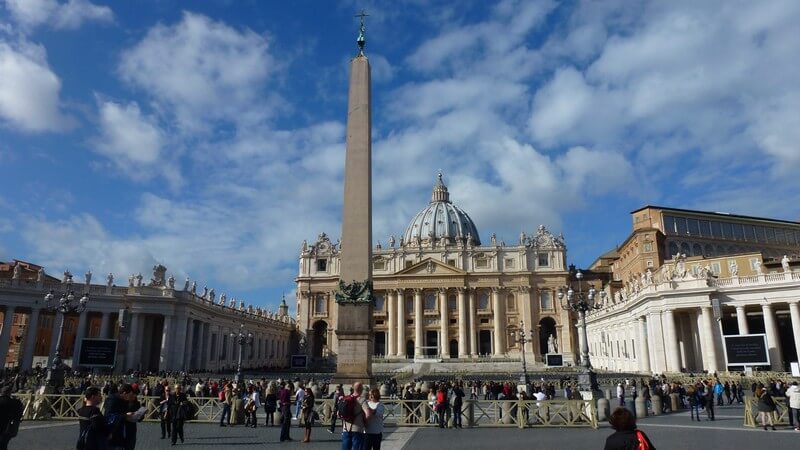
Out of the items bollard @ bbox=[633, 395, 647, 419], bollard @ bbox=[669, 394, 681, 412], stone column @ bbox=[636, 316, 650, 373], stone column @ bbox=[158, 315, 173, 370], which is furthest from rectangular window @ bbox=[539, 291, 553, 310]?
bollard @ bbox=[633, 395, 647, 419]

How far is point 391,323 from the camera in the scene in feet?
250

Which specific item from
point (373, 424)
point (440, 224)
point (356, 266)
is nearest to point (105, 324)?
point (356, 266)

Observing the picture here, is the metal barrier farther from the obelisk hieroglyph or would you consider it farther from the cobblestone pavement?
the obelisk hieroglyph

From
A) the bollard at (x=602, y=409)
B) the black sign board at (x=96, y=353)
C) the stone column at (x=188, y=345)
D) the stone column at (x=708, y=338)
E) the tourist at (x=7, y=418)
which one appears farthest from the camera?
the stone column at (x=188, y=345)

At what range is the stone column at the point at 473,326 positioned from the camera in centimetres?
7356

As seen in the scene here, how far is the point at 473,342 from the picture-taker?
7381 cm

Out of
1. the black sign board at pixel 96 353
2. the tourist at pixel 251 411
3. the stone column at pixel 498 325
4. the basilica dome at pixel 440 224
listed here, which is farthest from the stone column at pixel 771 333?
the basilica dome at pixel 440 224

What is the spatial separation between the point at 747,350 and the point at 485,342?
51756mm

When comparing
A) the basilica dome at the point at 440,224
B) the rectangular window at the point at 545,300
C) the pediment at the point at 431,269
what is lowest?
the rectangular window at the point at 545,300

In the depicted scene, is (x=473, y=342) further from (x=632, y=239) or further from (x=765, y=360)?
(x=765, y=360)

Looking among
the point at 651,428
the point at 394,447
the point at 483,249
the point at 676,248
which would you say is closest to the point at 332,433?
the point at 394,447

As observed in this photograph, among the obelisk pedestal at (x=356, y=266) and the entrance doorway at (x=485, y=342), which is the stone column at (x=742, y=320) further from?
the entrance doorway at (x=485, y=342)

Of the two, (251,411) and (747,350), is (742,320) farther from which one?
(251,411)

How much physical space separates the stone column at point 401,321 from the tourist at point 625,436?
7155 centimetres
